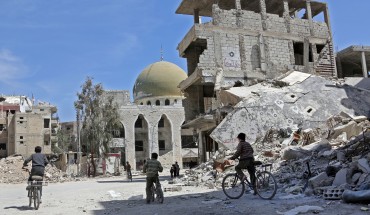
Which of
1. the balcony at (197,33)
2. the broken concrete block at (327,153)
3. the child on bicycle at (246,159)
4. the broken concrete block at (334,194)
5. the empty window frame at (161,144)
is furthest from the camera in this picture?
the empty window frame at (161,144)

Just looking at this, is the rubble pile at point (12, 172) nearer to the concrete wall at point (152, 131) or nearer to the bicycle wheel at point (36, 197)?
the concrete wall at point (152, 131)

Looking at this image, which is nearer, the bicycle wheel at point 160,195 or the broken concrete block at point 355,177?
the broken concrete block at point 355,177

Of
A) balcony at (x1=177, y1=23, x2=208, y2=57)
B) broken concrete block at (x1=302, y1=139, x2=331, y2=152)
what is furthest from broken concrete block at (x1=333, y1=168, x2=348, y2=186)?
balcony at (x1=177, y1=23, x2=208, y2=57)

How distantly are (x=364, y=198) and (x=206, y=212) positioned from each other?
2.51m

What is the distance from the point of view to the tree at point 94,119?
37656 millimetres

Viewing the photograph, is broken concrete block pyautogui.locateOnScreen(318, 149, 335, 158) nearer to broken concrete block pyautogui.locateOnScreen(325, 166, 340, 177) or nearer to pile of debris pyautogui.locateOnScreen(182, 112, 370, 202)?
pile of debris pyautogui.locateOnScreen(182, 112, 370, 202)

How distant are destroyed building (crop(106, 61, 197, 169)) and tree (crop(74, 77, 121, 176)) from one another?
7.61 m

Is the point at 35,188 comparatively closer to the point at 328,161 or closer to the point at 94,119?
the point at 328,161

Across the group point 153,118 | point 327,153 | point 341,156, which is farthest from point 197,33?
point 153,118

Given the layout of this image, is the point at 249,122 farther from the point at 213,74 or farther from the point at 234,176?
the point at 234,176

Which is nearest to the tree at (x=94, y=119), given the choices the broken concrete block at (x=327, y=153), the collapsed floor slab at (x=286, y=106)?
the collapsed floor slab at (x=286, y=106)

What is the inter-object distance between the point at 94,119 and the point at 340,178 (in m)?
32.4

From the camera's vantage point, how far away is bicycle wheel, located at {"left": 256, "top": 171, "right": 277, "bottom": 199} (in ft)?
25.9

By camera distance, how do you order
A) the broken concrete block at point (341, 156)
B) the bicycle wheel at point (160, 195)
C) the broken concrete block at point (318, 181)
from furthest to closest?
the broken concrete block at point (341, 156), the bicycle wheel at point (160, 195), the broken concrete block at point (318, 181)
